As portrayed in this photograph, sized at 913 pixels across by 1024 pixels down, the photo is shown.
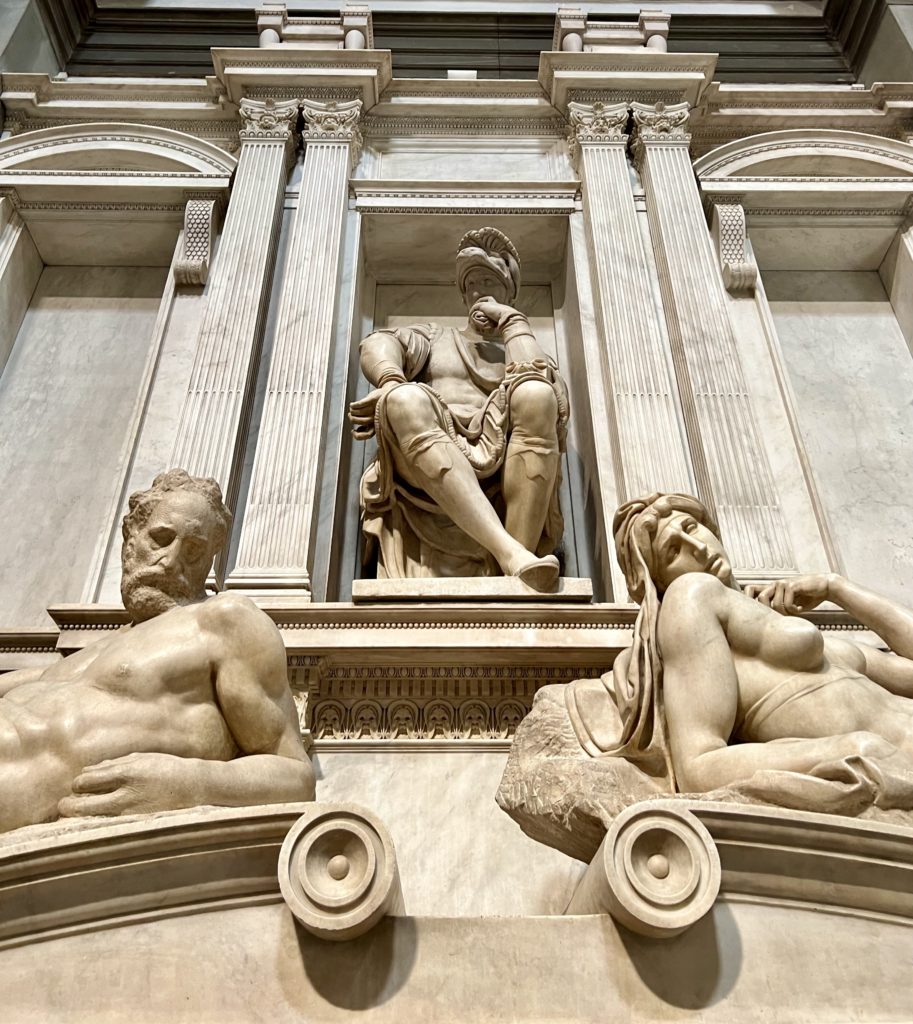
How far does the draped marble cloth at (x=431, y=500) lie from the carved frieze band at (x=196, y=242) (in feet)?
8.23

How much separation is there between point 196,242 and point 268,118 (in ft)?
4.84

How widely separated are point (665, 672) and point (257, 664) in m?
1.35

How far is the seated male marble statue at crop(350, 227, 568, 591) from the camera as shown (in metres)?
5.68

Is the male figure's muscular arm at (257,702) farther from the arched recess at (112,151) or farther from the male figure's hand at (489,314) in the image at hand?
the arched recess at (112,151)

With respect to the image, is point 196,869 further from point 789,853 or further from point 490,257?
point 490,257

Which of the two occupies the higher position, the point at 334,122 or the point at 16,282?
the point at 334,122

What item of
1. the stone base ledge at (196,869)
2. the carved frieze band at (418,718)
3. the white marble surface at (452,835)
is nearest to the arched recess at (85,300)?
the carved frieze band at (418,718)

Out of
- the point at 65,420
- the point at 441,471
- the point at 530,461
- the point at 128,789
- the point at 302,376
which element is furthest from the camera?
the point at 65,420

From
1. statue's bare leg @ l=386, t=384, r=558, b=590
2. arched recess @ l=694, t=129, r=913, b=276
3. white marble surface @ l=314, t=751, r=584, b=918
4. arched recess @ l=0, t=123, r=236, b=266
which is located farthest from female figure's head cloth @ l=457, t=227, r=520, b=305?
white marble surface @ l=314, t=751, r=584, b=918

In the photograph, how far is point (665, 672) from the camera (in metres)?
3.33

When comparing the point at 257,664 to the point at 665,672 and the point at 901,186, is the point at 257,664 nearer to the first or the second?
the point at 665,672

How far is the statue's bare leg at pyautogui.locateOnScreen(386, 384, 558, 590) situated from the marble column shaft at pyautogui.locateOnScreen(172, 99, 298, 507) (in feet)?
3.86

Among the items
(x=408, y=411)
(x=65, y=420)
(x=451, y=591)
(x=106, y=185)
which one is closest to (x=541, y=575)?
(x=451, y=591)

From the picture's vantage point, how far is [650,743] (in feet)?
10.7
